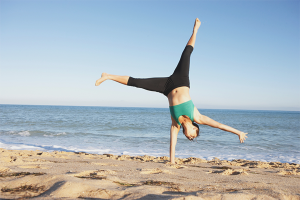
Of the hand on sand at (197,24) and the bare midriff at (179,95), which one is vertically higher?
the hand on sand at (197,24)

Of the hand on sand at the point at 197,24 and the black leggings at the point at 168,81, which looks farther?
the hand on sand at the point at 197,24

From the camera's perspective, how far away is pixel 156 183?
2914mm

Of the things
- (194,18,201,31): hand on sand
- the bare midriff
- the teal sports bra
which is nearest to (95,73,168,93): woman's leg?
the bare midriff

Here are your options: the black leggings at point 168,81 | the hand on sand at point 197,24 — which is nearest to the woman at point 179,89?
the black leggings at point 168,81

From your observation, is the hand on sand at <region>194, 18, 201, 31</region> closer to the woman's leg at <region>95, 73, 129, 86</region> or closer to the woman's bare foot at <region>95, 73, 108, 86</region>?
the woman's leg at <region>95, 73, 129, 86</region>

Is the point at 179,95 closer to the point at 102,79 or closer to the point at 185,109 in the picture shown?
the point at 185,109

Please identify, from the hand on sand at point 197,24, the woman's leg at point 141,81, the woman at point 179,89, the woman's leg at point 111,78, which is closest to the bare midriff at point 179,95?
the woman at point 179,89

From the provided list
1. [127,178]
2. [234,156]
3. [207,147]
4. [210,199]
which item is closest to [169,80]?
[127,178]

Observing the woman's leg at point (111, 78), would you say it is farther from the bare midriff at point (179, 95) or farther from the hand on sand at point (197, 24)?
the hand on sand at point (197, 24)

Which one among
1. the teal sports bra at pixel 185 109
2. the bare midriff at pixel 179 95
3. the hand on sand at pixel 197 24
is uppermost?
the hand on sand at pixel 197 24

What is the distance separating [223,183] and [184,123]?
142 centimetres

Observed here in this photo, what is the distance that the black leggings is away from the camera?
13.5 ft

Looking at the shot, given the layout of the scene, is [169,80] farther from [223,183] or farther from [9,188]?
[9,188]

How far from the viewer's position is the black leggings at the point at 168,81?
4.12 m
